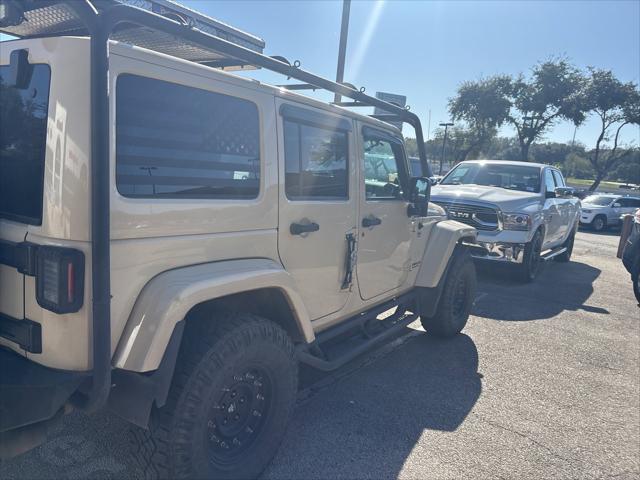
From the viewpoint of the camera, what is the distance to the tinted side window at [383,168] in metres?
3.47

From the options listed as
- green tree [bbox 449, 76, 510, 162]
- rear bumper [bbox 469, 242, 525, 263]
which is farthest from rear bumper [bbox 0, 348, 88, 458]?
green tree [bbox 449, 76, 510, 162]

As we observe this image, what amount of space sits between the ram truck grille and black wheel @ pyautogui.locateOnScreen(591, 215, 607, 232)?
13181 mm

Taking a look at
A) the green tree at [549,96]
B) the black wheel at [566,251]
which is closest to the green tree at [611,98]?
the green tree at [549,96]

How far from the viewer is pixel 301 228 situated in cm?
275

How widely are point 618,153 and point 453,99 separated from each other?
11.9 m

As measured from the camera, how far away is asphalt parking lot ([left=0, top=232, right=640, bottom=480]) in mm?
2805

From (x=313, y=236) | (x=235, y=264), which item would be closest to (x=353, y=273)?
(x=313, y=236)

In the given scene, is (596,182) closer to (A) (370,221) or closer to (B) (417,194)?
(B) (417,194)

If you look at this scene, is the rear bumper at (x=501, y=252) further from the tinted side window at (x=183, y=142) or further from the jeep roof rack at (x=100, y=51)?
the jeep roof rack at (x=100, y=51)

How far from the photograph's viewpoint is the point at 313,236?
9.46 ft

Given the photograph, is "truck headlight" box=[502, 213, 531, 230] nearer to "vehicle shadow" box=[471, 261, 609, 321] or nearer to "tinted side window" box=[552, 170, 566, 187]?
"vehicle shadow" box=[471, 261, 609, 321]

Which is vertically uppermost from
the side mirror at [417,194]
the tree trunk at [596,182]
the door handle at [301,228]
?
the tree trunk at [596,182]

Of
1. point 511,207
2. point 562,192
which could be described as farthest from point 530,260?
point 562,192

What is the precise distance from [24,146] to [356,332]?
258cm
